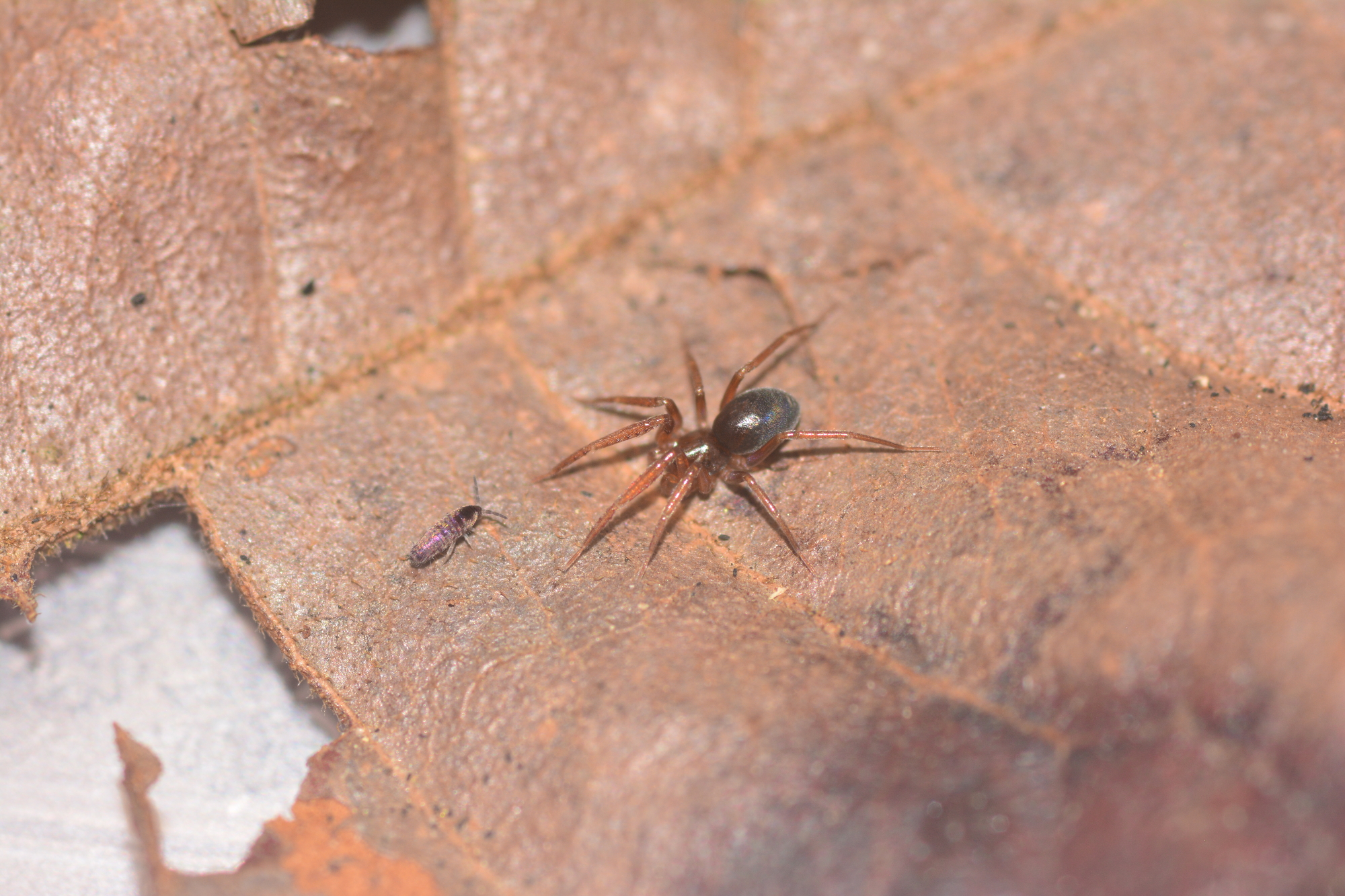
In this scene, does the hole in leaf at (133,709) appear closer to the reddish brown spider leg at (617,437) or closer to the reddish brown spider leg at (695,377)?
the reddish brown spider leg at (617,437)

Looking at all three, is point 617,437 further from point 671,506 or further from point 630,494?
point 671,506

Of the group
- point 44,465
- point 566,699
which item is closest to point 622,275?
point 566,699

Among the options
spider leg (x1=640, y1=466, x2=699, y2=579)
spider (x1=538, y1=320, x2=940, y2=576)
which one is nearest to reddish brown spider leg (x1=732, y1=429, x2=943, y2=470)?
spider (x1=538, y1=320, x2=940, y2=576)

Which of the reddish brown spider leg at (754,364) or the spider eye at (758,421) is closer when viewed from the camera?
the spider eye at (758,421)

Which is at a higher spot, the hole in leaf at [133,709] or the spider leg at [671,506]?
the spider leg at [671,506]

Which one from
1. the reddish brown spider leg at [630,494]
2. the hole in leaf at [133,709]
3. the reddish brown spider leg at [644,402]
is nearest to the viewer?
the reddish brown spider leg at [630,494]

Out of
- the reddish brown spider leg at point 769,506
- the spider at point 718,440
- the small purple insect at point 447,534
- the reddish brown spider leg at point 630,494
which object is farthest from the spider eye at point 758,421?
the small purple insect at point 447,534

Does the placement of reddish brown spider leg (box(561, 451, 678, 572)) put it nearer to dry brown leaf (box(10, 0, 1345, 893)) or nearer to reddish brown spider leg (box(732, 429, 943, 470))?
dry brown leaf (box(10, 0, 1345, 893))
